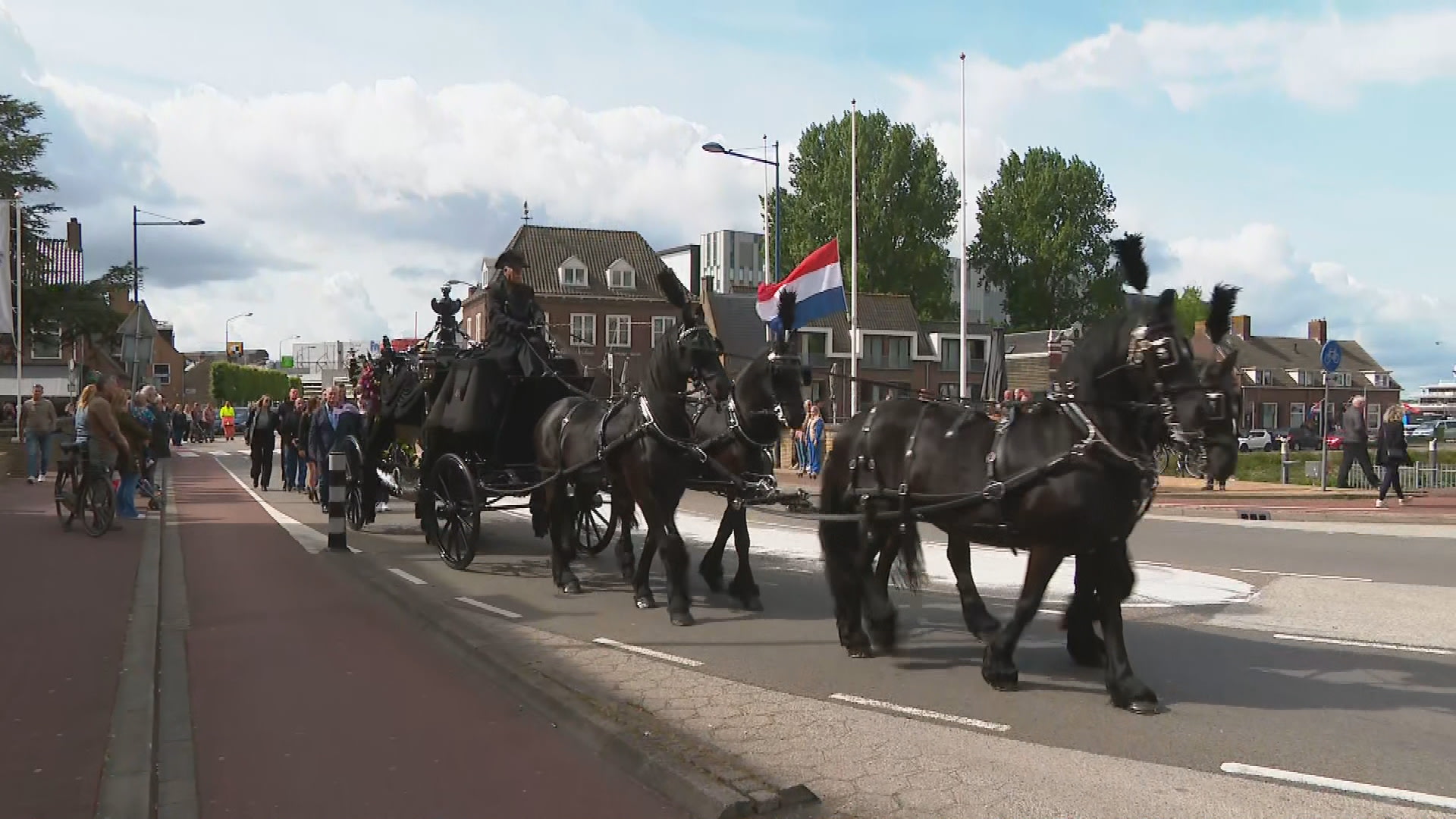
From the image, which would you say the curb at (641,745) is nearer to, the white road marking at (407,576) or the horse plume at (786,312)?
the white road marking at (407,576)

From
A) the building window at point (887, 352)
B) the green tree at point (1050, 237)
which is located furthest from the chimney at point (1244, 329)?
the building window at point (887, 352)

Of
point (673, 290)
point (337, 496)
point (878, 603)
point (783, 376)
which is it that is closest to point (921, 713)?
point (878, 603)

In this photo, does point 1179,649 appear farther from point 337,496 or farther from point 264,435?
point 264,435

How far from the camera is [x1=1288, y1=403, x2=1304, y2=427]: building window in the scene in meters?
82.3

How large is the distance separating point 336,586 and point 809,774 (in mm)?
6422

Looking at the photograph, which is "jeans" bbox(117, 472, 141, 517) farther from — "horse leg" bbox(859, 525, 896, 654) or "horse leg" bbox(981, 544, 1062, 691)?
"horse leg" bbox(981, 544, 1062, 691)

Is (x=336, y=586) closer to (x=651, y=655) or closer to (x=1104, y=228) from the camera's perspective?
(x=651, y=655)

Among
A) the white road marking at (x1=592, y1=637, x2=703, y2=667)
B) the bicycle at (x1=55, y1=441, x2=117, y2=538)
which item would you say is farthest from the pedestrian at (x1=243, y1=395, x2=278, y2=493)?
the white road marking at (x1=592, y1=637, x2=703, y2=667)

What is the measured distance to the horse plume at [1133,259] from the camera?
20.4ft

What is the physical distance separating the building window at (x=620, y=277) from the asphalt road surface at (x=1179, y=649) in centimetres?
5206

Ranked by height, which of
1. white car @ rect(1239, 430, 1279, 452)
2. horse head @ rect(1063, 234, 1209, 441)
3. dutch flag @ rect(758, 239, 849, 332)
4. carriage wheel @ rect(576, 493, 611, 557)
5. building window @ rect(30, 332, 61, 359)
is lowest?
white car @ rect(1239, 430, 1279, 452)

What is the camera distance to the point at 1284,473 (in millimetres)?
25188

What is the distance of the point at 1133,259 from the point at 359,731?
15.3ft

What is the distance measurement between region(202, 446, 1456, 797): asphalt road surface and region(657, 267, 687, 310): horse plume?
2.36 metres
